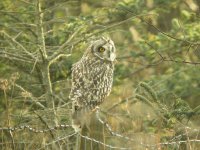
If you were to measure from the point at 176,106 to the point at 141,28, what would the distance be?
474cm

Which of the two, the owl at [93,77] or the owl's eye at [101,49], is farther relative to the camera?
the owl's eye at [101,49]

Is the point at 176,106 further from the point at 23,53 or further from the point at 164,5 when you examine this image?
the point at 164,5

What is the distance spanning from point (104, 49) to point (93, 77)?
0.33 meters

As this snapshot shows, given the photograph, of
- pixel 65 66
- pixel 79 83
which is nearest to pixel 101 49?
pixel 79 83

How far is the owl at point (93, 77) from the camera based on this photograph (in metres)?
6.76

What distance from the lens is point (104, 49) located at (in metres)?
7.07

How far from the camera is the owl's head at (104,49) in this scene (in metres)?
7.02

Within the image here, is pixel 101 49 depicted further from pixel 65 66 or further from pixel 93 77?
pixel 65 66

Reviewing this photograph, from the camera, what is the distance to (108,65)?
278 inches

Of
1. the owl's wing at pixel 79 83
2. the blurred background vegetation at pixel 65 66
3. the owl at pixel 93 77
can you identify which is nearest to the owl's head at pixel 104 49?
the owl at pixel 93 77

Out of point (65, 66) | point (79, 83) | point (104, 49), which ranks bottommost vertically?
point (79, 83)

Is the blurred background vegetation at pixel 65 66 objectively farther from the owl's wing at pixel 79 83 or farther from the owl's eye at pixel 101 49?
the owl's eye at pixel 101 49

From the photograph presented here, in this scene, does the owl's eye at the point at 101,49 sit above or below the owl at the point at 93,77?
above

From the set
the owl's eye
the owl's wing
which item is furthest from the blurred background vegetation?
the owl's eye
